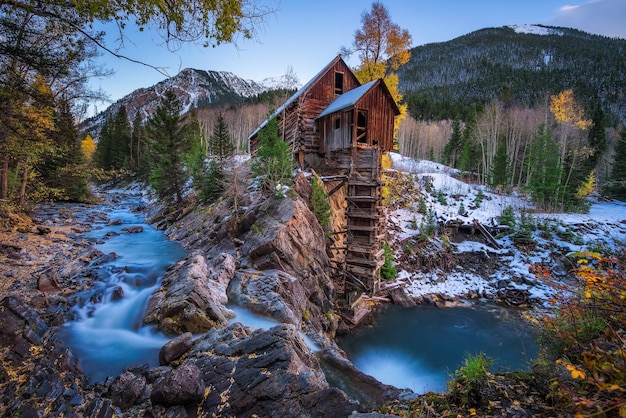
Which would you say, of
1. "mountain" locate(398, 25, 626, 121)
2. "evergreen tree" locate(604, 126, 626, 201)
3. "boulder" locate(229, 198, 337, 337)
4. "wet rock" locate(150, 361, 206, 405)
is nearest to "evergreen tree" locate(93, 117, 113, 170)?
"boulder" locate(229, 198, 337, 337)

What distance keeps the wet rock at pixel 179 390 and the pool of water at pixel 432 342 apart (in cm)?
838

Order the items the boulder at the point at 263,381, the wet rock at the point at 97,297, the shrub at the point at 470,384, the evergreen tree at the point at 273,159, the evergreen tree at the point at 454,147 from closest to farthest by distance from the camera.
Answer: the shrub at the point at 470,384 → the boulder at the point at 263,381 → the wet rock at the point at 97,297 → the evergreen tree at the point at 273,159 → the evergreen tree at the point at 454,147

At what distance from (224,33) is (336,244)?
13509mm

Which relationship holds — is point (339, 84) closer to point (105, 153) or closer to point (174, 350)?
point (174, 350)

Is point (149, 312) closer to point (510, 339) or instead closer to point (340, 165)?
point (340, 165)

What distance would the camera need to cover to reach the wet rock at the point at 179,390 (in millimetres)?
4297

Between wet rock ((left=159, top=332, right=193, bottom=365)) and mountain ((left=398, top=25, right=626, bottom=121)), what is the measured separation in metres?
73.5

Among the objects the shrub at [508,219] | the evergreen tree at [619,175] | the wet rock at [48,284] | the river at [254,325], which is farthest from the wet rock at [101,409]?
the evergreen tree at [619,175]

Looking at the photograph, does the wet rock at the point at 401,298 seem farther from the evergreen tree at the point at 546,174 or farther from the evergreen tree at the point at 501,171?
the evergreen tree at the point at 501,171

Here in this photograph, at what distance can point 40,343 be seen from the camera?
5.65 m

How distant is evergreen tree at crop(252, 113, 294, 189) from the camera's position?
47.3 feet

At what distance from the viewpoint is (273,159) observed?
14.8 meters

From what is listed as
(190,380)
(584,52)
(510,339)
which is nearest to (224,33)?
(190,380)

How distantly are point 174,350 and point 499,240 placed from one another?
80.5 ft
